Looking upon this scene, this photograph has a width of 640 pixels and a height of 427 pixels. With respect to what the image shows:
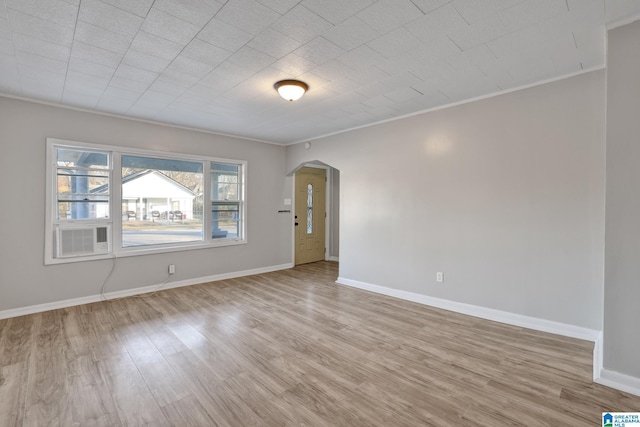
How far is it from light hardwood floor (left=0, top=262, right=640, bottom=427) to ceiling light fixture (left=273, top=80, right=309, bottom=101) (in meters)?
2.53

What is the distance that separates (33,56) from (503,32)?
3.91m

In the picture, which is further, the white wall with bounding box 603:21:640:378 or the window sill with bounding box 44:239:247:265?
the window sill with bounding box 44:239:247:265

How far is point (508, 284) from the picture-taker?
3.35 metres

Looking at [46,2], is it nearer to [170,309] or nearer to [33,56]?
[33,56]

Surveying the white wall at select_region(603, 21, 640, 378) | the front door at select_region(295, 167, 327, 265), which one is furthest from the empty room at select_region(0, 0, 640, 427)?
the front door at select_region(295, 167, 327, 265)

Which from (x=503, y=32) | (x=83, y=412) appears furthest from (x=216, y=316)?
(x=503, y=32)

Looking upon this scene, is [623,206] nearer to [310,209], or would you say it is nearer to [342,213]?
[342,213]

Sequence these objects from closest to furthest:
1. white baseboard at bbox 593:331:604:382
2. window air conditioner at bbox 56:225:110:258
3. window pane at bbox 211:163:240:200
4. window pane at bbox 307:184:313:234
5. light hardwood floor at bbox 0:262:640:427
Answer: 1. light hardwood floor at bbox 0:262:640:427
2. white baseboard at bbox 593:331:604:382
3. window air conditioner at bbox 56:225:110:258
4. window pane at bbox 211:163:240:200
5. window pane at bbox 307:184:313:234

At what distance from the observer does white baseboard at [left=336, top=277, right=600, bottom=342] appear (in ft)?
9.61

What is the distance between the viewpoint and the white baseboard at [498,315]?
115 inches

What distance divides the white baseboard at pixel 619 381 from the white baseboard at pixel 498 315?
0.83m

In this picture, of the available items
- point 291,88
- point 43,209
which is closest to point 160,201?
point 43,209

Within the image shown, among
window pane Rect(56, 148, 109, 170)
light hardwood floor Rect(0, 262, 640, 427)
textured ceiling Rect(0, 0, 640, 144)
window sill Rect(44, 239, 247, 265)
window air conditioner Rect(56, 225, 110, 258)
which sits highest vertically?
textured ceiling Rect(0, 0, 640, 144)

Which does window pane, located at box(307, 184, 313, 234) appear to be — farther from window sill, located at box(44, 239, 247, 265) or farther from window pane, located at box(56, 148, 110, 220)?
window pane, located at box(56, 148, 110, 220)
